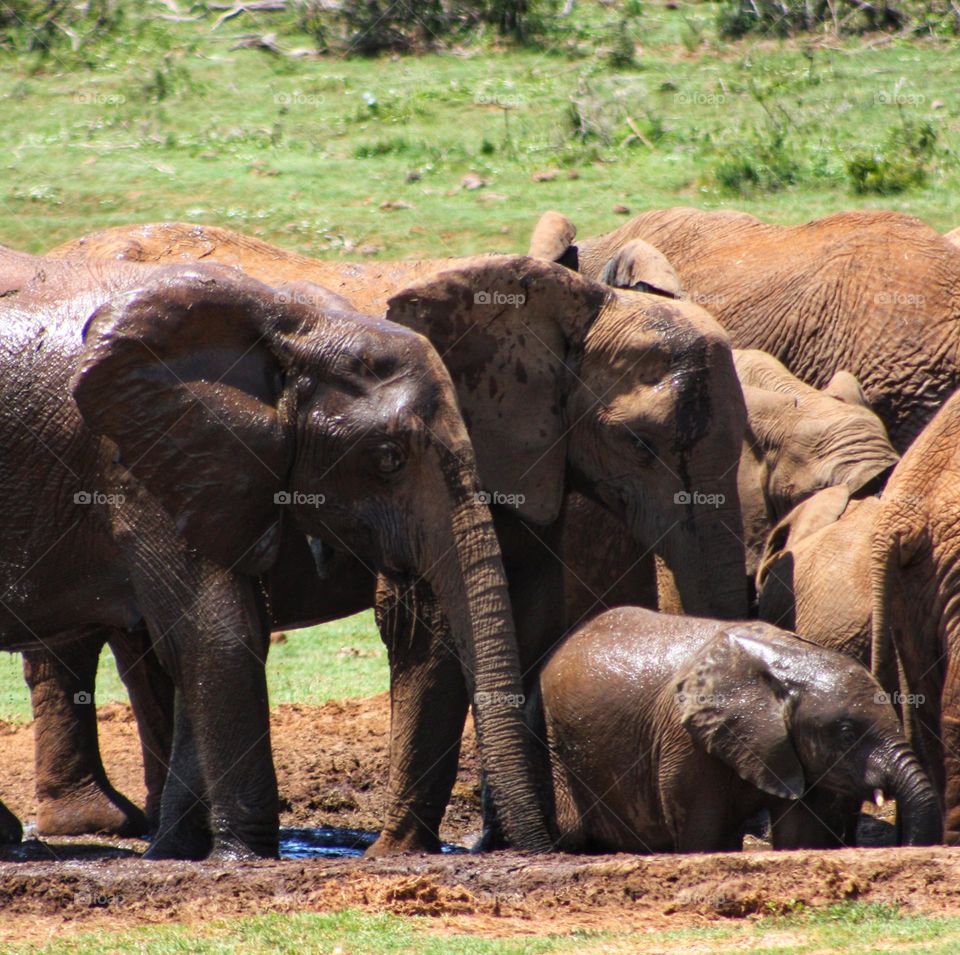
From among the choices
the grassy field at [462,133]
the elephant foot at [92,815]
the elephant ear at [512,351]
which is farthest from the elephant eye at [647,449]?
the grassy field at [462,133]

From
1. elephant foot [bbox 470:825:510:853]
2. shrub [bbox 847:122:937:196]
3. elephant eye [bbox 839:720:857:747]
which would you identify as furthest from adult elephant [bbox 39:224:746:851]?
shrub [bbox 847:122:937:196]

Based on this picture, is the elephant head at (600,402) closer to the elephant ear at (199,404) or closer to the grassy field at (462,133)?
the elephant ear at (199,404)

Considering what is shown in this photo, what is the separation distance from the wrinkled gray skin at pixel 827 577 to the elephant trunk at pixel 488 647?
1873 mm

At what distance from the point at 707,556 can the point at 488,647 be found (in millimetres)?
1667

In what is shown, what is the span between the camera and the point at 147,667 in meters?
9.30

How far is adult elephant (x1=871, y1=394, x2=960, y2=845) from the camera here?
736 centimetres

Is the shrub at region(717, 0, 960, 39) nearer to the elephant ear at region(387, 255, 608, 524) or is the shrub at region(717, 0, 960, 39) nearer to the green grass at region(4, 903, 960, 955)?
the elephant ear at region(387, 255, 608, 524)

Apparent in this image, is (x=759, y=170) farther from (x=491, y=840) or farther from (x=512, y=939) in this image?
(x=512, y=939)

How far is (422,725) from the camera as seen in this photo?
8180mm

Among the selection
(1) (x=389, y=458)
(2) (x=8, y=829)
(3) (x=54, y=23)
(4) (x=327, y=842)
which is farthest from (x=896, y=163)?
(1) (x=389, y=458)

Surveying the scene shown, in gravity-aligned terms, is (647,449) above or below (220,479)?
below

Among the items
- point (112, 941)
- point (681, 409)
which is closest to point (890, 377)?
point (681, 409)

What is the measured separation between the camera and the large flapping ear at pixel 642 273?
9.62 metres

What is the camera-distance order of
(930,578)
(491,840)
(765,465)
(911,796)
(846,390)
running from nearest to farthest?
(911,796) → (930,578) → (491,840) → (765,465) → (846,390)
